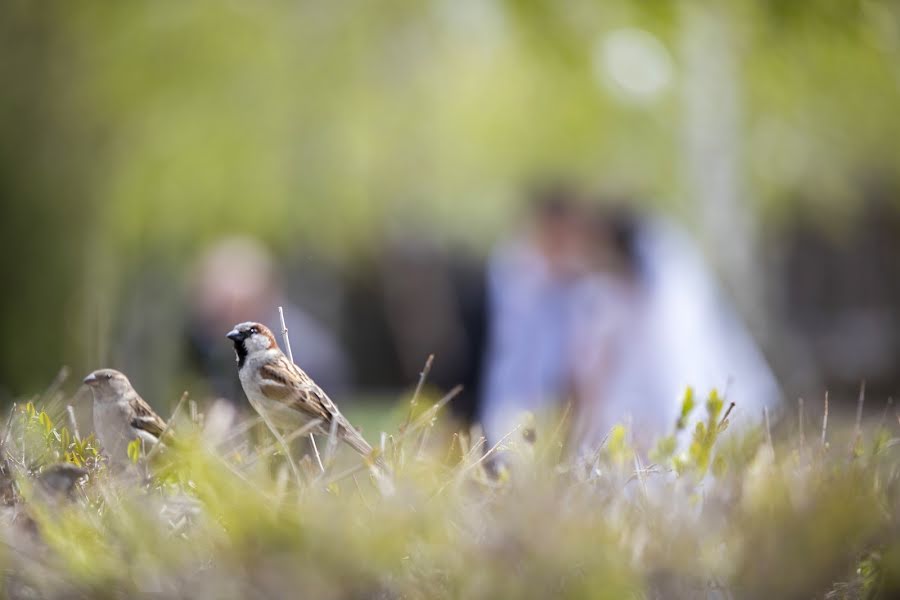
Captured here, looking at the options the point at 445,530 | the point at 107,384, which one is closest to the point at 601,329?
the point at 107,384

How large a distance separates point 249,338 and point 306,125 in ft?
18.4

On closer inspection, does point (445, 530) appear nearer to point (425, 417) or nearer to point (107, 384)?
point (425, 417)

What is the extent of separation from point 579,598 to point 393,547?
0.27 m

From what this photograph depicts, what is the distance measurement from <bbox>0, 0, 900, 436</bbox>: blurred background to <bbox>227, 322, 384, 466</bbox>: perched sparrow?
3.42 metres

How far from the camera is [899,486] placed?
1.85 metres

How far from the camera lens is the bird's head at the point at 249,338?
229 cm

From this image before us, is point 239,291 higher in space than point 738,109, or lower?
lower

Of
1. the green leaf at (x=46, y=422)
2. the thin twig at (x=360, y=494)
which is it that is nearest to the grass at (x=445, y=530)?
the thin twig at (x=360, y=494)

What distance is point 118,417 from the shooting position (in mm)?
2172

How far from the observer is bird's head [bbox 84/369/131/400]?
2273 mm

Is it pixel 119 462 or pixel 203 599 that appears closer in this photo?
pixel 203 599

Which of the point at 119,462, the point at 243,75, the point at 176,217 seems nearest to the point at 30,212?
the point at 176,217

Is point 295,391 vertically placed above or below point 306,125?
below

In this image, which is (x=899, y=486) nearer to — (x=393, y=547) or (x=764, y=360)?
(x=393, y=547)
